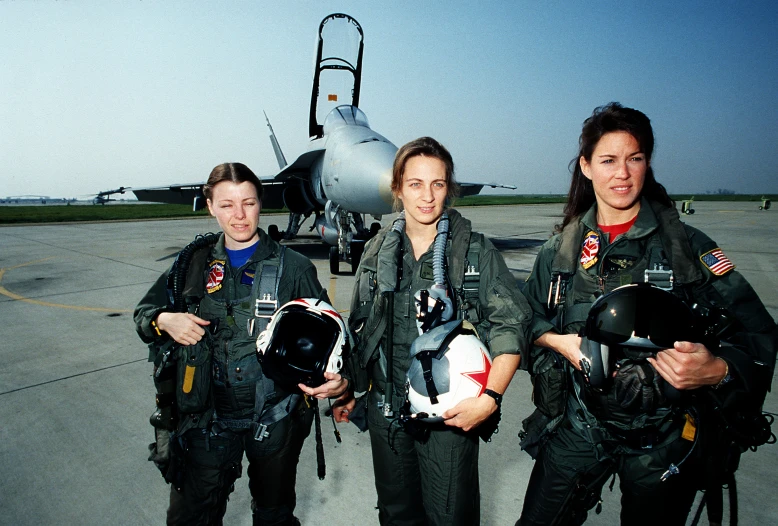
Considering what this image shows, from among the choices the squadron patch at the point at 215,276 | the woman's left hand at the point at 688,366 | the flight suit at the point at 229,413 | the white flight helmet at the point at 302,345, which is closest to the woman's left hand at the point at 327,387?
the white flight helmet at the point at 302,345

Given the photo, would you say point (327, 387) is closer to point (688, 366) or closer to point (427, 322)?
point (427, 322)

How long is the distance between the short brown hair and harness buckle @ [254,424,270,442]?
1255mm

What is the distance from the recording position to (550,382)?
179cm

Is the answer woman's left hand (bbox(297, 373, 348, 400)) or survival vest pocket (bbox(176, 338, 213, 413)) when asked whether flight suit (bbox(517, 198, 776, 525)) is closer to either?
woman's left hand (bbox(297, 373, 348, 400))

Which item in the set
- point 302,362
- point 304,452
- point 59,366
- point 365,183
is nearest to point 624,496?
point 302,362

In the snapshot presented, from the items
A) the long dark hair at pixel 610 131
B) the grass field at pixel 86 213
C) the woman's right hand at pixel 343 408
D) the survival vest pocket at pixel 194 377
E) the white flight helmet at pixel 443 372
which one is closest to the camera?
the white flight helmet at pixel 443 372

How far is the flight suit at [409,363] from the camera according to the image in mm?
1603

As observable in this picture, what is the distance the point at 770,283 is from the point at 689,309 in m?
8.68

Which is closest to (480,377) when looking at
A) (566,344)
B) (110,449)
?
(566,344)

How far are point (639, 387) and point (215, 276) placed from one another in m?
1.87

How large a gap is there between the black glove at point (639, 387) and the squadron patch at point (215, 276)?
→ 1.76 meters

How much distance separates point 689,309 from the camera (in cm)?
140

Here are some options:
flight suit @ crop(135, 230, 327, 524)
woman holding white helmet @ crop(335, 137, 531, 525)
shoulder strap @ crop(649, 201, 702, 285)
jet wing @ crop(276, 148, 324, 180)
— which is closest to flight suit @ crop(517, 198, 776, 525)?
shoulder strap @ crop(649, 201, 702, 285)

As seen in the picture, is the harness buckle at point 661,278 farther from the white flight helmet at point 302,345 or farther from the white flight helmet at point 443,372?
the white flight helmet at point 302,345
